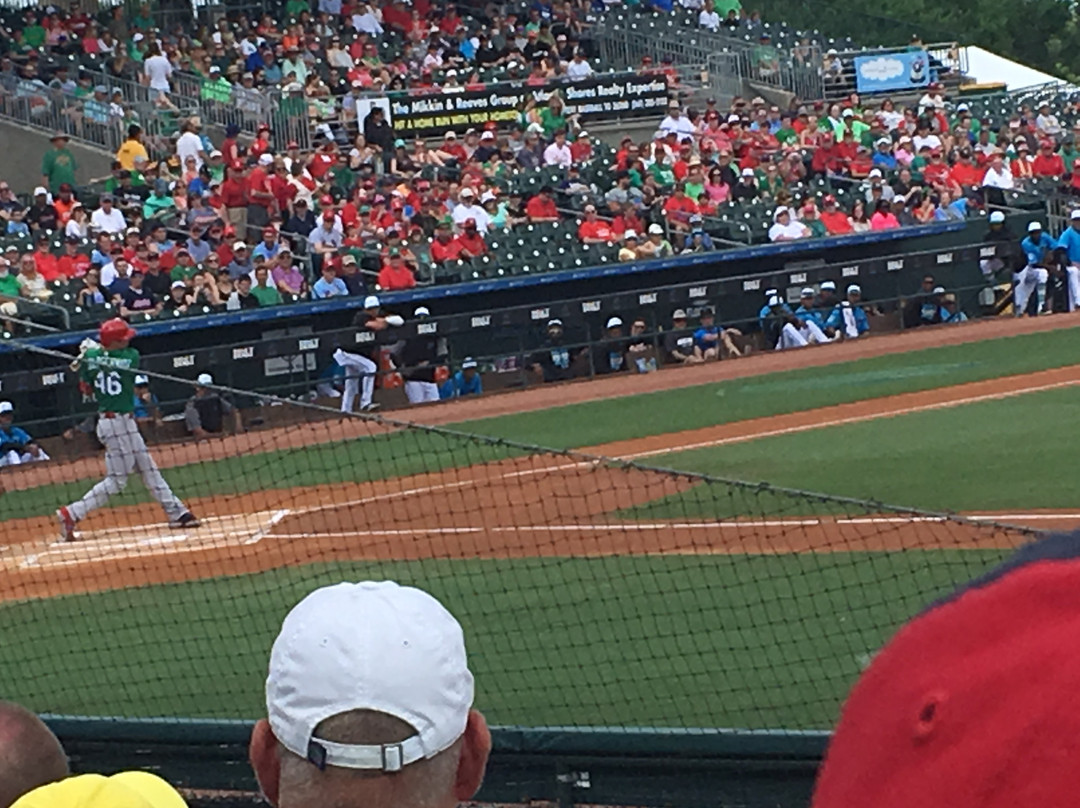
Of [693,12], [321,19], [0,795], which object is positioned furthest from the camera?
[693,12]

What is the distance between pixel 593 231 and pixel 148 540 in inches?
406

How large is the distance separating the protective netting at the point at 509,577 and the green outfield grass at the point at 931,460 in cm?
60

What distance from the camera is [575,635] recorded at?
925cm

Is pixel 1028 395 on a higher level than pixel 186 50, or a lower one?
lower

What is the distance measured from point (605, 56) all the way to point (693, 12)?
3643 mm

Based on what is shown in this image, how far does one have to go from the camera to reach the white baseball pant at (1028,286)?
22.7 metres

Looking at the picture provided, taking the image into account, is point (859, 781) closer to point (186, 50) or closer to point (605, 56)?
point (186, 50)

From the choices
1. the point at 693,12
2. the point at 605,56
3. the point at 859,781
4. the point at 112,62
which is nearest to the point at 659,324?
the point at 112,62

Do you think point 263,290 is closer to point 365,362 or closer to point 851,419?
point 365,362

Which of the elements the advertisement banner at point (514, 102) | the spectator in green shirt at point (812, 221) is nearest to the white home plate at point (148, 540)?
the spectator in green shirt at point (812, 221)

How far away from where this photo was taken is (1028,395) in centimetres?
1680

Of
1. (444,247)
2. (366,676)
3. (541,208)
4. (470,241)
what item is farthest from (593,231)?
(366,676)

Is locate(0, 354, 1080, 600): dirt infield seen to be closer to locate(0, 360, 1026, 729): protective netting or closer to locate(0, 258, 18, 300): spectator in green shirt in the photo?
locate(0, 360, 1026, 729): protective netting

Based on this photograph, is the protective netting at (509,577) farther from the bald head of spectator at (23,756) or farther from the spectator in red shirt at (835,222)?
the spectator in red shirt at (835,222)
